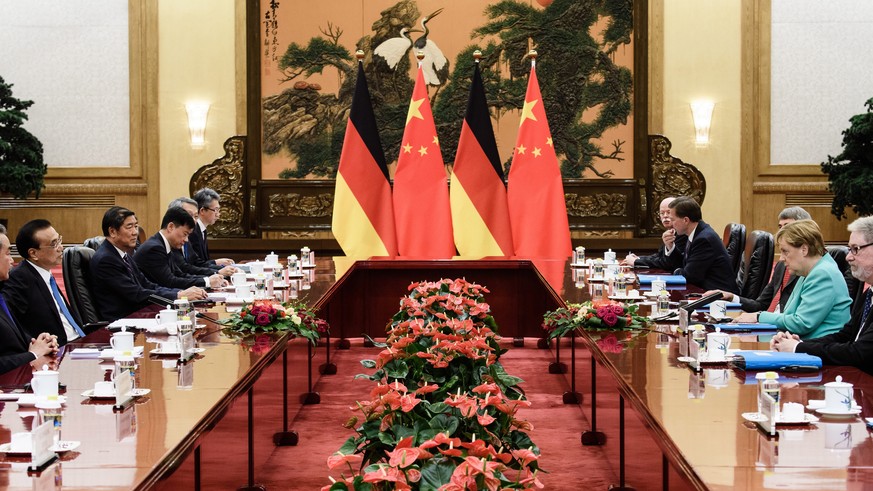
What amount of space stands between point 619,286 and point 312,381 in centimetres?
196

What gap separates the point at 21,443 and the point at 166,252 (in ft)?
14.2

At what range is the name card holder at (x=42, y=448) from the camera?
230cm

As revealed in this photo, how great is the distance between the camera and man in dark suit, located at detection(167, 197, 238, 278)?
7184 mm

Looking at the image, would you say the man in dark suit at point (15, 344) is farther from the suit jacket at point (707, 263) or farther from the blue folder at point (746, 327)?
the suit jacket at point (707, 263)

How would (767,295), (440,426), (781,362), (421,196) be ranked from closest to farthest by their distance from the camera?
(440,426)
(781,362)
(767,295)
(421,196)

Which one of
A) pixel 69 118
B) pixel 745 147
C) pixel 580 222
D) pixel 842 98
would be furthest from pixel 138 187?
pixel 842 98

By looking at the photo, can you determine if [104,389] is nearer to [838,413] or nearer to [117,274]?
[838,413]

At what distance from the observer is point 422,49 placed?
37.3 ft

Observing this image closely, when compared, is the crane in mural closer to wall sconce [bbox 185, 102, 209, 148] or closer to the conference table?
wall sconce [bbox 185, 102, 209, 148]

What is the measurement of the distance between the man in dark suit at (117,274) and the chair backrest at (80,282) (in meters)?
0.04

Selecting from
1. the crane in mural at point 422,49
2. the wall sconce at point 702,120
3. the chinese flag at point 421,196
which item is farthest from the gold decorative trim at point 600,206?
the chinese flag at point 421,196

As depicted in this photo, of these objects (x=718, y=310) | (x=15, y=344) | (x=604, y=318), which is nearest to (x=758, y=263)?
(x=718, y=310)

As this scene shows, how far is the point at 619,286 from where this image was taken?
565cm

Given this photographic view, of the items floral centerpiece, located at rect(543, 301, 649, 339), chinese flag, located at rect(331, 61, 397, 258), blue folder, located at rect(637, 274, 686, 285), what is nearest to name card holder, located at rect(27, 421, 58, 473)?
floral centerpiece, located at rect(543, 301, 649, 339)
